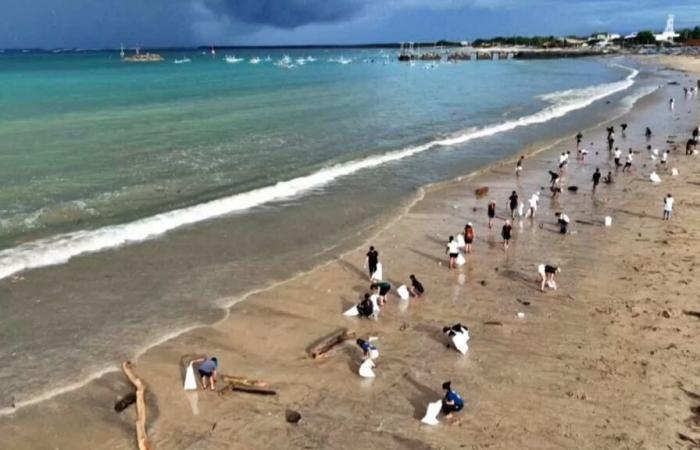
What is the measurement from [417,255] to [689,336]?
8.42 m

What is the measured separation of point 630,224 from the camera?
75.6 feet

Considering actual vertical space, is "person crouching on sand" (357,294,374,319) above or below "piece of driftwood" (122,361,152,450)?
above

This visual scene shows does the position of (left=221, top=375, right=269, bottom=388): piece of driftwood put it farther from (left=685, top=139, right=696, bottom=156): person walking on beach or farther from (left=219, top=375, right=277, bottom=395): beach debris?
(left=685, top=139, right=696, bottom=156): person walking on beach

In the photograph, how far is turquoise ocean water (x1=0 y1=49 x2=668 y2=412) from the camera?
1603 cm

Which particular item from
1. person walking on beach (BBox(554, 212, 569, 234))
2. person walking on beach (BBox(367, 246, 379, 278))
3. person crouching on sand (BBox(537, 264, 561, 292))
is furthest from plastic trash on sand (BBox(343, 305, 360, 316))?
person walking on beach (BBox(554, 212, 569, 234))

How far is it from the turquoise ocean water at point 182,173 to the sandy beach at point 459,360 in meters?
1.72

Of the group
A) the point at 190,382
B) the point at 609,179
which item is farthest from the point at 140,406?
the point at 609,179

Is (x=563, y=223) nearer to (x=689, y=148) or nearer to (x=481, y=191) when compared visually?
(x=481, y=191)

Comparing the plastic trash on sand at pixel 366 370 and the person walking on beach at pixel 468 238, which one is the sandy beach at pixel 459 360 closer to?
the plastic trash on sand at pixel 366 370

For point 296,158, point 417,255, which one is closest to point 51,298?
point 417,255

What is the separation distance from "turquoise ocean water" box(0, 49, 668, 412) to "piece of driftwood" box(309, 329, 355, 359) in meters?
3.55

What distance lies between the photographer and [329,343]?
1444 cm

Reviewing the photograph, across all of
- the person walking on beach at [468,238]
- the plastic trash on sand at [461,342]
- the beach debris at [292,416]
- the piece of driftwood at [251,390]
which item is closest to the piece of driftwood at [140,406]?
the piece of driftwood at [251,390]

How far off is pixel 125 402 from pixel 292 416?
3.44m
